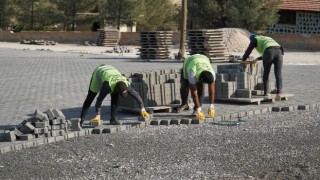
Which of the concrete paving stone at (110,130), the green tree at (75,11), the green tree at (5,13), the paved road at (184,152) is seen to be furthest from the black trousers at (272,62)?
the green tree at (5,13)

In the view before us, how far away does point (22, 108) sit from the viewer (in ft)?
43.0

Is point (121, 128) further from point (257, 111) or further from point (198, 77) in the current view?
point (257, 111)

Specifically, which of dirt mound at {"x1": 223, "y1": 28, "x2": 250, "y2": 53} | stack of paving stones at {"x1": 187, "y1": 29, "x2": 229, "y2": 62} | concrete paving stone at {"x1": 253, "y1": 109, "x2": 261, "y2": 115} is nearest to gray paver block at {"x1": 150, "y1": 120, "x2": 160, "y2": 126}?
concrete paving stone at {"x1": 253, "y1": 109, "x2": 261, "y2": 115}

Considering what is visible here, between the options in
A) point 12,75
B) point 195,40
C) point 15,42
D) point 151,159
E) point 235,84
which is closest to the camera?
point 151,159

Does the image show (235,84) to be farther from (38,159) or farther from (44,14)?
(44,14)

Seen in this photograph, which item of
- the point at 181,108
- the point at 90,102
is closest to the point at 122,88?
the point at 90,102

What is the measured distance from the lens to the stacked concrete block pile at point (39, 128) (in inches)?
380

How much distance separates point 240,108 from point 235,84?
0.97 meters

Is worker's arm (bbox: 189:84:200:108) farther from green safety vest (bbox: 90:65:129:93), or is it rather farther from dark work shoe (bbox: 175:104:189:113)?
green safety vest (bbox: 90:65:129:93)

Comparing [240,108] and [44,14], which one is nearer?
[240,108]

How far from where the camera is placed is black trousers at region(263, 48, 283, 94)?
13.9 m

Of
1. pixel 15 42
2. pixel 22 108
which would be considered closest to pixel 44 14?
pixel 15 42

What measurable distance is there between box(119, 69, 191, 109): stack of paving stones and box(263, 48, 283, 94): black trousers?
84.1 inches

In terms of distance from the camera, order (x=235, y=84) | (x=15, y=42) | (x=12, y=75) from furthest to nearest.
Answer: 1. (x=15, y=42)
2. (x=12, y=75)
3. (x=235, y=84)
